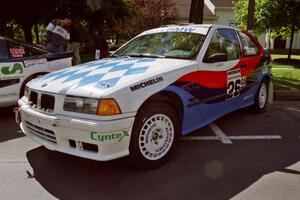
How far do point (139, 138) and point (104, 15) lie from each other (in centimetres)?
1161

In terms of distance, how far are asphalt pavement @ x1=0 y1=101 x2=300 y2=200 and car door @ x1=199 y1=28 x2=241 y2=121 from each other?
502mm

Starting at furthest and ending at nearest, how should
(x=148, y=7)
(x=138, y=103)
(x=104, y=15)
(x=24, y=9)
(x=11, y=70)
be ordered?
(x=148, y=7), (x=24, y=9), (x=104, y=15), (x=11, y=70), (x=138, y=103)

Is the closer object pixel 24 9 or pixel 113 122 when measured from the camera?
pixel 113 122

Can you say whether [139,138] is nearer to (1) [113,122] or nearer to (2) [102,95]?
(1) [113,122]

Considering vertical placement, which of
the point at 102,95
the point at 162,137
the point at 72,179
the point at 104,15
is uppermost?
the point at 104,15

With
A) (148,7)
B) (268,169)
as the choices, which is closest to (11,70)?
(268,169)

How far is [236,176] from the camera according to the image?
346 centimetres

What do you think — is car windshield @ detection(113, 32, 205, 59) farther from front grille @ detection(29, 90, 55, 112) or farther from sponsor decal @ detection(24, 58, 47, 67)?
sponsor decal @ detection(24, 58, 47, 67)

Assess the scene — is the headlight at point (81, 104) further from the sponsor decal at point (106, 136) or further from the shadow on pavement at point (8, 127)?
the shadow on pavement at point (8, 127)

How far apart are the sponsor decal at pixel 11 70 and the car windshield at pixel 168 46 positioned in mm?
1970

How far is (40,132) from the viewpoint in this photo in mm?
3570

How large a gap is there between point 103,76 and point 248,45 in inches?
114

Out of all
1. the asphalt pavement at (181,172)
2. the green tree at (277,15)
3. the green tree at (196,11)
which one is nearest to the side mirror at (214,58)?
the asphalt pavement at (181,172)

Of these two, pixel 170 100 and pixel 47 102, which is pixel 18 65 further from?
pixel 170 100
